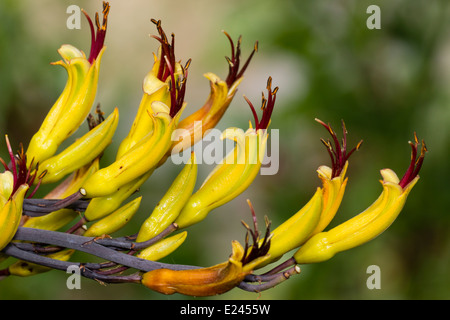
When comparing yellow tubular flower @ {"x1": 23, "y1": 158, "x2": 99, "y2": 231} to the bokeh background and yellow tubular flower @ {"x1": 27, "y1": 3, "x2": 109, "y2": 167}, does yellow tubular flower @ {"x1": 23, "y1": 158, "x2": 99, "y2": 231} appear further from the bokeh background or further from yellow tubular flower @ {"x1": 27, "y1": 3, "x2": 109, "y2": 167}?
the bokeh background

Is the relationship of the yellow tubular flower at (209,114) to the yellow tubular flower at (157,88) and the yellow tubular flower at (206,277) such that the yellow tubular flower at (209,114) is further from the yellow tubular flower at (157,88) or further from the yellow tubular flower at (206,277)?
the yellow tubular flower at (206,277)

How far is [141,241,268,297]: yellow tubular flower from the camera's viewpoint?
864mm

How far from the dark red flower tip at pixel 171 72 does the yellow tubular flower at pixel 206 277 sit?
27 cm

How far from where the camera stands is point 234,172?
3.32ft

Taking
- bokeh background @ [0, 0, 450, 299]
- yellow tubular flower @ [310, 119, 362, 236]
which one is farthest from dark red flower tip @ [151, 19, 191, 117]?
bokeh background @ [0, 0, 450, 299]

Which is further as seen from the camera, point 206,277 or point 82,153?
point 82,153

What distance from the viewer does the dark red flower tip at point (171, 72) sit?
992 mm

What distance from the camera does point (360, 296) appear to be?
221cm

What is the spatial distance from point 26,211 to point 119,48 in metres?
2.29

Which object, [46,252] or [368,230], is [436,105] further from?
[46,252]

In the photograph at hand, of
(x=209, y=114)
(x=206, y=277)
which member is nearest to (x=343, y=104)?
(x=209, y=114)

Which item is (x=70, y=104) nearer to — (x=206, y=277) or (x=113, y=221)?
(x=113, y=221)

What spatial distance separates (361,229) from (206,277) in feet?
0.99

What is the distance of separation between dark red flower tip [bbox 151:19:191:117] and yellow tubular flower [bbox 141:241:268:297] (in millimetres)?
270
